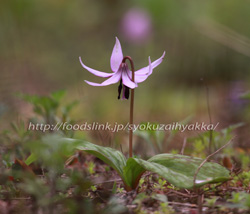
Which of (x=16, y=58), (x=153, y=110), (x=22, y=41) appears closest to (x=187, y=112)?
(x=153, y=110)

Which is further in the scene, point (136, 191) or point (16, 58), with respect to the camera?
point (16, 58)

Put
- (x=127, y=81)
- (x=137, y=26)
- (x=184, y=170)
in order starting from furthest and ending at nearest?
(x=137, y=26)
(x=127, y=81)
(x=184, y=170)

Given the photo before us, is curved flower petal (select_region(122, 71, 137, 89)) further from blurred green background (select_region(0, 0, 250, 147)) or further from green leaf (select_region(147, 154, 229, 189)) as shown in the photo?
blurred green background (select_region(0, 0, 250, 147))

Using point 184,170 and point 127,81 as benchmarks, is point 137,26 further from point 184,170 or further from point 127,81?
point 184,170

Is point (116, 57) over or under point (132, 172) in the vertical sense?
over

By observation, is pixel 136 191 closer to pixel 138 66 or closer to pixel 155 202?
pixel 155 202

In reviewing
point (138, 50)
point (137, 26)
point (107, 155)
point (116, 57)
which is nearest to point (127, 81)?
point (116, 57)

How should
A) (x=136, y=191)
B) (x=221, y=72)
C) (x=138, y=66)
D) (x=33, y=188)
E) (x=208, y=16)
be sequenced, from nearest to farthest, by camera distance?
1. (x=33, y=188)
2. (x=136, y=191)
3. (x=221, y=72)
4. (x=138, y=66)
5. (x=208, y=16)
